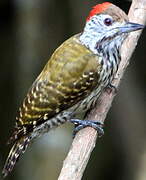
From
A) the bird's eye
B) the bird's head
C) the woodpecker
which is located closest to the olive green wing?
the woodpecker

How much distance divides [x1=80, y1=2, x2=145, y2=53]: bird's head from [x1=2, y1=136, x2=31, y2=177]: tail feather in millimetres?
906

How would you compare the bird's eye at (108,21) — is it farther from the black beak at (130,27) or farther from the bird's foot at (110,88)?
the bird's foot at (110,88)

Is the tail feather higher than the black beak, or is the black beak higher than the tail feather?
the black beak

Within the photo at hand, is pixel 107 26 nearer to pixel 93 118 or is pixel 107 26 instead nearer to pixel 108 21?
pixel 108 21

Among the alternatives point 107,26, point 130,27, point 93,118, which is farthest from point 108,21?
point 93,118

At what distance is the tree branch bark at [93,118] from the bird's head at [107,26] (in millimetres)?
116

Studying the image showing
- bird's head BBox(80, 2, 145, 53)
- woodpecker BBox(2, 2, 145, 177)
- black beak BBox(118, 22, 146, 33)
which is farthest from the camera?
woodpecker BBox(2, 2, 145, 177)

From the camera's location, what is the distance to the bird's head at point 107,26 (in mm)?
5883

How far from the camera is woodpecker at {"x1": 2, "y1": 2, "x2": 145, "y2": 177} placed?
5992 mm

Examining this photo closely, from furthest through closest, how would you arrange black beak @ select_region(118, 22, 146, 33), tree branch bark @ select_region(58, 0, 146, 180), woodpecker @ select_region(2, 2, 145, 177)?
woodpecker @ select_region(2, 2, 145, 177), black beak @ select_region(118, 22, 146, 33), tree branch bark @ select_region(58, 0, 146, 180)

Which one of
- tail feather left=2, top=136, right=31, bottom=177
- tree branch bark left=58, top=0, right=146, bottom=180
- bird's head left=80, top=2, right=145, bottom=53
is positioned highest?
bird's head left=80, top=2, right=145, bottom=53

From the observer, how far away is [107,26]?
6.03 m

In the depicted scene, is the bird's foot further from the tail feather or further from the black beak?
the tail feather

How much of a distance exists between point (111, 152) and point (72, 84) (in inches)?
87.2
